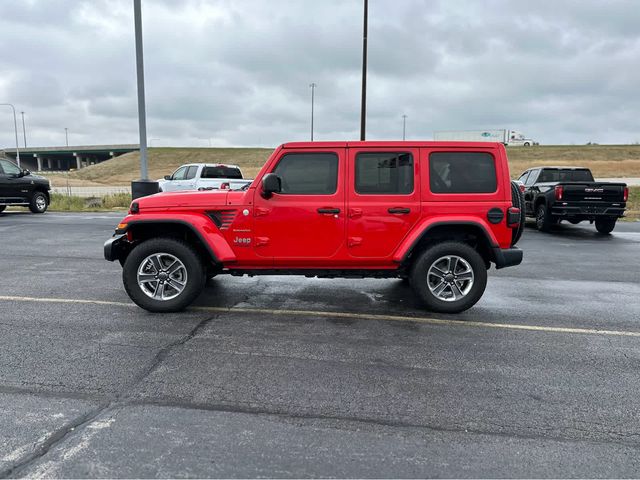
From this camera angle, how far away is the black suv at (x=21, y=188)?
1628cm

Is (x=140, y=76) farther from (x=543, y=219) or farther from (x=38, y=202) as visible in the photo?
(x=543, y=219)

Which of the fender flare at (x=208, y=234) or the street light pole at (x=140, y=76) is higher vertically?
the street light pole at (x=140, y=76)

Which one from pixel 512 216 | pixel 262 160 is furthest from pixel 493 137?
pixel 512 216

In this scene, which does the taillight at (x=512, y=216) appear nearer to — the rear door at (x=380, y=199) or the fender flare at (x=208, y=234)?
the rear door at (x=380, y=199)

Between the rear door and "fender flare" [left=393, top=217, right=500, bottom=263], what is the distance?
0.23ft

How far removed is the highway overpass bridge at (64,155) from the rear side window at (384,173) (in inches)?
4444

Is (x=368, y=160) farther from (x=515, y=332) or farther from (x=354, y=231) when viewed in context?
(x=515, y=332)

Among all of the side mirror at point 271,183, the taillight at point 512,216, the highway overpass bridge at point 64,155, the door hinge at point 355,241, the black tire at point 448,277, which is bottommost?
the black tire at point 448,277

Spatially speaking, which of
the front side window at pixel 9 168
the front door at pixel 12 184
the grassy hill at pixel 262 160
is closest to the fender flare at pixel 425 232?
the front door at pixel 12 184

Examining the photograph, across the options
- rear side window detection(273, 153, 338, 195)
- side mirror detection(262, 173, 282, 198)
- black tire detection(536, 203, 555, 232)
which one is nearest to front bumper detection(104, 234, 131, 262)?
side mirror detection(262, 173, 282, 198)

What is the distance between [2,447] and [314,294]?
4.07 meters

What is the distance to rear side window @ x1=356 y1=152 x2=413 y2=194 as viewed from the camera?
5.31 meters

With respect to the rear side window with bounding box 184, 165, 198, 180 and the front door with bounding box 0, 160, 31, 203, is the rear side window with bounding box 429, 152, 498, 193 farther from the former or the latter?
the front door with bounding box 0, 160, 31, 203

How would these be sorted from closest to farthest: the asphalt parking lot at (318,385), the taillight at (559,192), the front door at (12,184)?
the asphalt parking lot at (318,385)
the taillight at (559,192)
the front door at (12,184)
